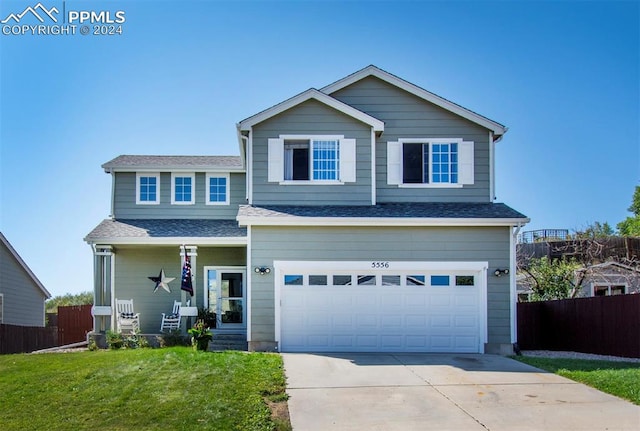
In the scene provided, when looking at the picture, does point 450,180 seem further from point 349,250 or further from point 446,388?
point 446,388

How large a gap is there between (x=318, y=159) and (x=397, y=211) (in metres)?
2.54

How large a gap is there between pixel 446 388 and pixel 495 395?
3.02ft

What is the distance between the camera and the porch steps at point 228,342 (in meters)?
17.0

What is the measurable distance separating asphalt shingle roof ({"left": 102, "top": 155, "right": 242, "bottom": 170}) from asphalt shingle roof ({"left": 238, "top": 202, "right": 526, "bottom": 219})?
424 centimetres

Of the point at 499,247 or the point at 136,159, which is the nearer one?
the point at 499,247

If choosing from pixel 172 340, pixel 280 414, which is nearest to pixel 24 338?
pixel 172 340

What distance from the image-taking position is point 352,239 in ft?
54.2

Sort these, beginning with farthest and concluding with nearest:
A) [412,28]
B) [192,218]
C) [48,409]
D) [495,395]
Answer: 1. [192,218]
2. [412,28]
3. [495,395]
4. [48,409]

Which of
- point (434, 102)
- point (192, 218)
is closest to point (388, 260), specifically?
point (434, 102)

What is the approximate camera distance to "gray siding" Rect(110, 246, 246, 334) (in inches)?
786

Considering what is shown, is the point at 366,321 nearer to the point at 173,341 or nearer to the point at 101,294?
the point at 173,341

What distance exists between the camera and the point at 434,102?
18125 mm

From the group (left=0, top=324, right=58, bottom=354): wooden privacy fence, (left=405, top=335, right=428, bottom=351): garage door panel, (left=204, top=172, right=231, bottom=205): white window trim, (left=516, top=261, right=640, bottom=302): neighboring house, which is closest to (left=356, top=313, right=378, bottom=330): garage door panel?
(left=405, top=335, right=428, bottom=351): garage door panel

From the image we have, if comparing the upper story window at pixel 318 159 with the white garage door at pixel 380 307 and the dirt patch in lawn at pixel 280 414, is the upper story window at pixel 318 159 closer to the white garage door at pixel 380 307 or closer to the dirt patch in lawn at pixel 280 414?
the white garage door at pixel 380 307
